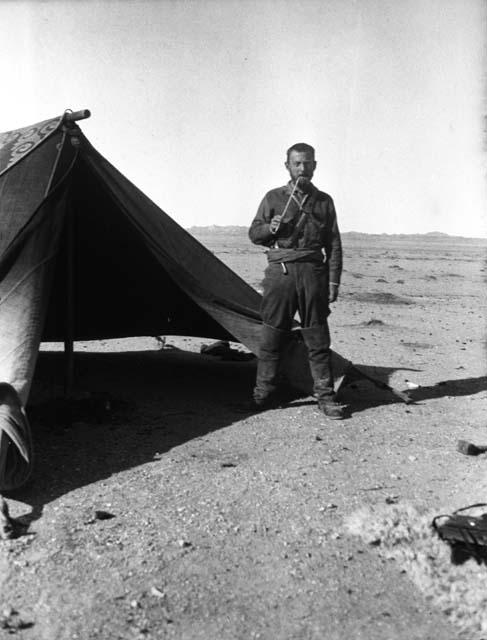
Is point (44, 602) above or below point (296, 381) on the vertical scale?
below

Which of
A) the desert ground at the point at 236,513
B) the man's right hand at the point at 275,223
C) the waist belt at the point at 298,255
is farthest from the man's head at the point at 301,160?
the desert ground at the point at 236,513

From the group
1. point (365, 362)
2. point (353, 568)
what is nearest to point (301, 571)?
point (353, 568)

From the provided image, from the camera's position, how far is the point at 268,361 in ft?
19.8

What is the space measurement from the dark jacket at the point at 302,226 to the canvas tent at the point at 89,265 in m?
0.69

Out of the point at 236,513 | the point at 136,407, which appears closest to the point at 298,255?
the point at 136,407

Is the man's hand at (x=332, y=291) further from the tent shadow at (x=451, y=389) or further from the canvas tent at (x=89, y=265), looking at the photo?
the tent shadow at (x=451, y=389)

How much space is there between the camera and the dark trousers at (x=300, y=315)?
590 centimetres

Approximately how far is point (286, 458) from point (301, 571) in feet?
5.07

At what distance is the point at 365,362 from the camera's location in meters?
8.64

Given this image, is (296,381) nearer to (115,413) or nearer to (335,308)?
(115,413)

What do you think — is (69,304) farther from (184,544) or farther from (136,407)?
(184,544)

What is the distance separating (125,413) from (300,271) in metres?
1.97

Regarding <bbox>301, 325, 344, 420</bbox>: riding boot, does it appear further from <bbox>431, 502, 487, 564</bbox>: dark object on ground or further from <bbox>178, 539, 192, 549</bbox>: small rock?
<bbox>178, 539, 192, 549</bbox>: small rock

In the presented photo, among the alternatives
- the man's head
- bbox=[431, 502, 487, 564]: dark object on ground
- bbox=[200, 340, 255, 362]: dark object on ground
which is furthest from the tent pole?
bbox=[431, 502, 487, 564]: dark object on ground
